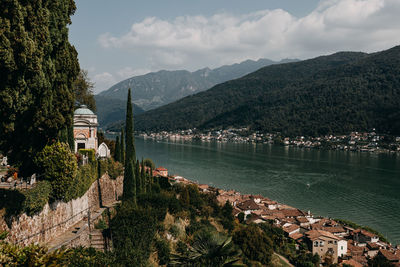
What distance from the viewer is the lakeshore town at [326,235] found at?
92.8 ft

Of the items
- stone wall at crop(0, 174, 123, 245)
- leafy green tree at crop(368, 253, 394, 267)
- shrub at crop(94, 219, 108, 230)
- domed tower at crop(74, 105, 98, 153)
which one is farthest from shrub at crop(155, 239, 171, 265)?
leafy green tree at crop(368, 253, 394, 267)

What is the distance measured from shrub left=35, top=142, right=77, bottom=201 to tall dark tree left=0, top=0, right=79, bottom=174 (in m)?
0.44

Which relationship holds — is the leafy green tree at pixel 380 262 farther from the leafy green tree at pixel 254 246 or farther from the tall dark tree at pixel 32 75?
the tall dark tree at pixel 32 75

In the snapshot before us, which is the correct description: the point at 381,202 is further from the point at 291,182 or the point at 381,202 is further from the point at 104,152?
the point at 104,152

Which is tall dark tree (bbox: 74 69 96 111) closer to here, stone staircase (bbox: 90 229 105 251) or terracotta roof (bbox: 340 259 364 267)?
stone staircase (bbox: 90 229 105 251)

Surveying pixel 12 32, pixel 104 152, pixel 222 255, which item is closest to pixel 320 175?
pixel 104 152

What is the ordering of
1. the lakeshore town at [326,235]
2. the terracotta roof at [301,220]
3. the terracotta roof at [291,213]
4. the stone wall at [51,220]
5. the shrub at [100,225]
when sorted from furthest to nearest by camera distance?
1. the terracotta roof at [291,213]
2. the terracotta roof at [301,220]
3. the lakeshore town at [326,235]
4. the shrub at [100,225]
5. the stone wall at [51,220]

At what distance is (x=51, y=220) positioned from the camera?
34.8 ft

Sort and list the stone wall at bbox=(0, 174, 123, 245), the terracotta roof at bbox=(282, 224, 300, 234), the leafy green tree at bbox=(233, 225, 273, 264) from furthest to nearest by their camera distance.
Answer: the terracotta roof at bbox=(282, 224, 300, 234)
the leafy green tree at bbox=(233, 225, 273, 264)
the stone wall at bbox=(0, 174, 123, 245)

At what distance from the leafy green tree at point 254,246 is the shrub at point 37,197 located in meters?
15.2

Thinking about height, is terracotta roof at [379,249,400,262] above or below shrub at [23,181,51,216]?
below

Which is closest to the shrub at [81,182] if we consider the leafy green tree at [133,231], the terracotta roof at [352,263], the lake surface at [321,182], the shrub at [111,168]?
the leafy green tree at [133,231]

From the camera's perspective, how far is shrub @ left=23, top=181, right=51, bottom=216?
352 inches

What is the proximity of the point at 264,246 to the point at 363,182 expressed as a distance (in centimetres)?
4214
